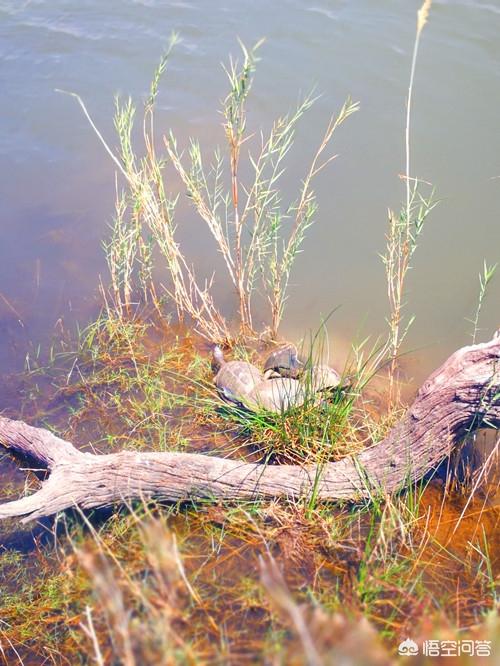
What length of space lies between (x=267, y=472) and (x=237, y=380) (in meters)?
0.81

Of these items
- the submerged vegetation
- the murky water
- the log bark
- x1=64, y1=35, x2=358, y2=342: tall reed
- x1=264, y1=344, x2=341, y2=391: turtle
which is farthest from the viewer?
the murky water

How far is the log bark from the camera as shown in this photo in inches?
129

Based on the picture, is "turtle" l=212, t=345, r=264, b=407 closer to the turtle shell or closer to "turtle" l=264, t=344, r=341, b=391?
the turtle shell

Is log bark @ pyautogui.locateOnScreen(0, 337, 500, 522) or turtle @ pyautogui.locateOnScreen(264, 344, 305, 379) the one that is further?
turtle @ pyautogui.locateOnScreen(264, 344, 305, 379)

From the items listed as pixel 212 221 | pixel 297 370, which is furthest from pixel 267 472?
pixel 212 221

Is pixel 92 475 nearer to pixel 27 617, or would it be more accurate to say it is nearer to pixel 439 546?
pixel 27 617

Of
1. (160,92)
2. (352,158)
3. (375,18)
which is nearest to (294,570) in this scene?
(352,158)

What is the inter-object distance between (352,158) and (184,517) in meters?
4.25

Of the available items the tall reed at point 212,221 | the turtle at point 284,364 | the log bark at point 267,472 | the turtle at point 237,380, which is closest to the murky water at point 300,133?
the tall reed at point 212,221

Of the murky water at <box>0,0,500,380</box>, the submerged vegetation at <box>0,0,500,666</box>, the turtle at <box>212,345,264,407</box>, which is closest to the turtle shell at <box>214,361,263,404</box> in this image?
the turtle at <box>212,345,264,407</box>

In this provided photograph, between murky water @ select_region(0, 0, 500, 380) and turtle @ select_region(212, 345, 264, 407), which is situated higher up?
murky water @ select_region(0, 0, 500, 380)

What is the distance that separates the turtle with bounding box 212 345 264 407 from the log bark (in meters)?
0.61

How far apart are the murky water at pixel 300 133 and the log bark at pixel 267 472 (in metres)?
1.46

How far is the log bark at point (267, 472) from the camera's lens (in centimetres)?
327
